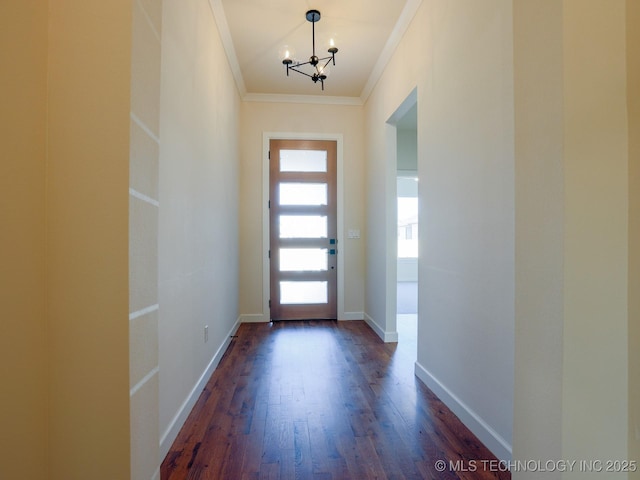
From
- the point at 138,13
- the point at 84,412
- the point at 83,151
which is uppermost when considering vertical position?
the point at 138,13

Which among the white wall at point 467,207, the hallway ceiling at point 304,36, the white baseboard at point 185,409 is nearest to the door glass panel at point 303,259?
the white baseboard at point 185,409

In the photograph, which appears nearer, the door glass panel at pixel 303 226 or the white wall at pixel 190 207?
the white wall at pixel 190 207

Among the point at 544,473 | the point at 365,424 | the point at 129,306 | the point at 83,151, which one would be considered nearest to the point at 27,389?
the point at 129,306

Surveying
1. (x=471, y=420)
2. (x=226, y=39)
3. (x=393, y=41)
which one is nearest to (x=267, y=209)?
(x=226, y=39)

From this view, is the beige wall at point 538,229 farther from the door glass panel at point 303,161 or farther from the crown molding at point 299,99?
the crown molding at point 299,99

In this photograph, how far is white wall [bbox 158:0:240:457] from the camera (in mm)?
1606

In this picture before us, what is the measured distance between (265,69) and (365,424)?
3.53m

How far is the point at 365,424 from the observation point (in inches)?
71.9

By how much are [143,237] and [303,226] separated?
3.43 metres

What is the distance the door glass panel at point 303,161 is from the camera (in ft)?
13.8

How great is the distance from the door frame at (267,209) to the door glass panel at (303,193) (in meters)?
0.20

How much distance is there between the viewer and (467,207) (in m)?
1.82

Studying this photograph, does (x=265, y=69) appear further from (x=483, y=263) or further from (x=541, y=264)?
(x=541, y=264)

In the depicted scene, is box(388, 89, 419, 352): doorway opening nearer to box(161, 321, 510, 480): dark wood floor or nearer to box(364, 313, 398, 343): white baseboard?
box(364, 313, 398, 343): white baseboard
